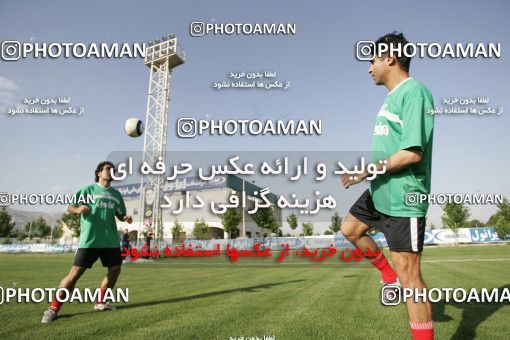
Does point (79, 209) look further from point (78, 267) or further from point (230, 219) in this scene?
point (230, 219)

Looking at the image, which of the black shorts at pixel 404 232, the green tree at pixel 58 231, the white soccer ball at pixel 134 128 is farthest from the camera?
the green tree at pixel 58 231

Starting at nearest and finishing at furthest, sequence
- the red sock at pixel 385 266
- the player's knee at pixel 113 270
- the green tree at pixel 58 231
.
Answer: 1. the red sock at pixel 385 266
2. the player's knee at pixel 113 270
3. the green tree at pixel 58 231

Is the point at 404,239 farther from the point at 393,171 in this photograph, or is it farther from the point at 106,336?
the point at 106,336

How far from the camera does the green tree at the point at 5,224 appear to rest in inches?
2576

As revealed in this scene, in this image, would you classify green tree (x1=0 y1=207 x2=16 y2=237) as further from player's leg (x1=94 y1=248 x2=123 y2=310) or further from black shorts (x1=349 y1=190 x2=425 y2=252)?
black shorts (x1=349 y1=190 x2=425 y2=252)

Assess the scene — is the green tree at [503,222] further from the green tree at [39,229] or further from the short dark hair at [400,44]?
the green tree at [39,229]

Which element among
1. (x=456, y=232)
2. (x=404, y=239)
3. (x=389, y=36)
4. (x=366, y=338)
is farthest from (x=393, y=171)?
(x=456, y=232)

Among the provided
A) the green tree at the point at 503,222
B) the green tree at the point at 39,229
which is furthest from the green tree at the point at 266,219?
the green tree at the point at 39,229

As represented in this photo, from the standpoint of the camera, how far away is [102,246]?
552cm

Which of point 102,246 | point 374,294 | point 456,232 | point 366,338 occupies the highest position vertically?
point 102,246

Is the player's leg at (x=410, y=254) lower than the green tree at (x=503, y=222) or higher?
Answer: higher

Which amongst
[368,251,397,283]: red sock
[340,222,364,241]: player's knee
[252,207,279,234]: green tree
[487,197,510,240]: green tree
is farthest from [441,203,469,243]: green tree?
[340,222,364,241]: player's knee

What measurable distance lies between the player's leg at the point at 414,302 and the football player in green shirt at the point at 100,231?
4429 mm

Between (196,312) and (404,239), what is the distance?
135 inches
